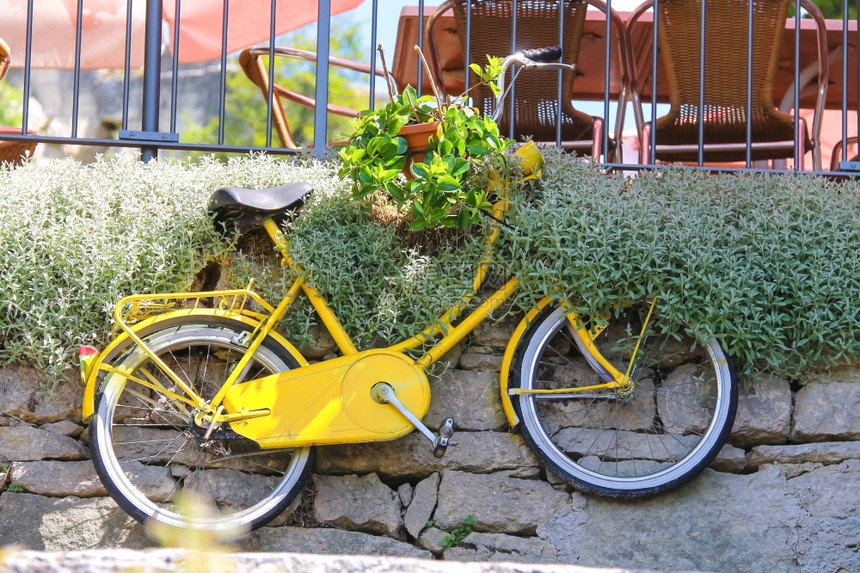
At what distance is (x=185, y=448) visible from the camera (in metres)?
3.59

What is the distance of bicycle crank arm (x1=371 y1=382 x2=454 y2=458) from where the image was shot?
3301mm

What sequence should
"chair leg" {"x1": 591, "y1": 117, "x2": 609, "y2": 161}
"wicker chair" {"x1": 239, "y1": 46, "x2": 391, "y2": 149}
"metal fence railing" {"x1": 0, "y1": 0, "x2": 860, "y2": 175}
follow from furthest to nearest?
"wicker chair" {"x1": 239, "y1": 46, "x2": 391, "y2": 149} → "chair leg" {"x1": 591, "y1": 117, "x2": 609, "y2": 161} → "metal fence railing" {"x1": 0, "y1": 0, "x2": 860, "y2": 175}

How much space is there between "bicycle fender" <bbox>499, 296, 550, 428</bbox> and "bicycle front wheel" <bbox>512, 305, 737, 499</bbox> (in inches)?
0.9

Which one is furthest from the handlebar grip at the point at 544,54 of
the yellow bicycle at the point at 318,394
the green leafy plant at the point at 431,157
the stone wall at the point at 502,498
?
the stone wall at the point at 502,498

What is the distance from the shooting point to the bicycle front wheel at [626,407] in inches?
136

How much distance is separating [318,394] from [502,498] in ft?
2.43

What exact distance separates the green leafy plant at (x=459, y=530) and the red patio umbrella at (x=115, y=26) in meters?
3.16

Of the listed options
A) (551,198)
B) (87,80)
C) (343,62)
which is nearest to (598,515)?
(551,198)

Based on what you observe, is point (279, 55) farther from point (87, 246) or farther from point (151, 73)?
point (87, 246)

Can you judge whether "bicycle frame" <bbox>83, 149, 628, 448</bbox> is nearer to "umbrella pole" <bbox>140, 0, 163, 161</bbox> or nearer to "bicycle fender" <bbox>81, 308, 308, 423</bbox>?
"bicycle fender" <bbox>81, 308, 308, 423</bbox>

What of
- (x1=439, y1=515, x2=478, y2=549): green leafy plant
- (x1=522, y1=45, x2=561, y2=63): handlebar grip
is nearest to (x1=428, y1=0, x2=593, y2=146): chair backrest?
(x1=522, y1=45, x2=561, y2=63): handlebar grip

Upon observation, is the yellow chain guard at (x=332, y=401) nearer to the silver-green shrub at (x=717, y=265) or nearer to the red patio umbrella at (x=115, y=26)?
the silver-green shrub at (x=717, y=265)

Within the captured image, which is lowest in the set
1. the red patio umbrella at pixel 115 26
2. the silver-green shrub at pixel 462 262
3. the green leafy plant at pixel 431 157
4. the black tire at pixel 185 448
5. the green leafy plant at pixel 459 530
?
the green leafy plant at pixel 459 530

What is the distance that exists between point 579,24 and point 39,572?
3.70 meters
